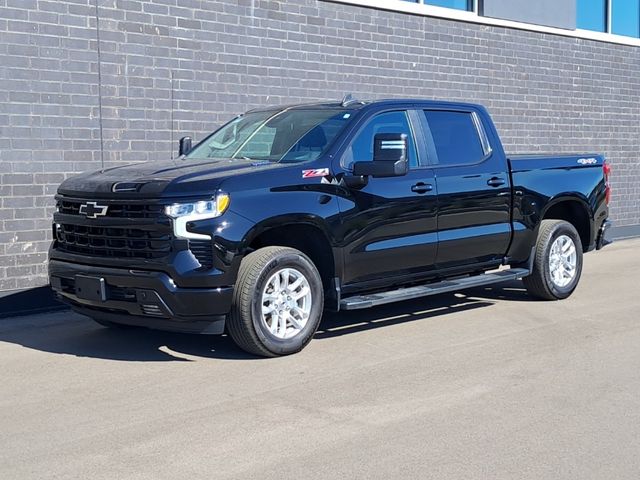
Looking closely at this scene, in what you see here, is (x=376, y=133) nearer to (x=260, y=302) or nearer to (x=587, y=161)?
(x=260, y=302)

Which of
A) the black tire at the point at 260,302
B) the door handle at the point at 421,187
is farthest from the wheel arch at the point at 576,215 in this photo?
the black tire at the point at 260,302

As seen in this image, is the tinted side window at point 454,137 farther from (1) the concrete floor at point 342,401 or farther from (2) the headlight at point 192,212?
(2) the headlight at point 192,212

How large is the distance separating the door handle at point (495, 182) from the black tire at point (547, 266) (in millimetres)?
909

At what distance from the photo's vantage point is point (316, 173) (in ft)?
24.1

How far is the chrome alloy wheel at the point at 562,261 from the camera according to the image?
962cm

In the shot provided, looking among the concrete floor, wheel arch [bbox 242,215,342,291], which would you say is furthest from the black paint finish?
the concrete floor

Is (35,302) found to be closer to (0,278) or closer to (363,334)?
(0,278)

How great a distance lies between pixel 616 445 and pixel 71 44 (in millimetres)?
7112

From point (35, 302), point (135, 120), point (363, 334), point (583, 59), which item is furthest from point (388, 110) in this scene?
point (583, 59)

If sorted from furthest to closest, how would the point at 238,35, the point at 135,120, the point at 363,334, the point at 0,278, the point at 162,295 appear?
1. the point at 238,35
2. the point at 135,120
3. the point at 0,278
4. the point at 363,334
5. the point at 162,295

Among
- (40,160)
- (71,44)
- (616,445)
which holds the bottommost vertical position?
(616,445)

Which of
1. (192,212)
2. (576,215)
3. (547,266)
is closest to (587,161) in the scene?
(576,215)

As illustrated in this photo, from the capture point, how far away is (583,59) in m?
16.7

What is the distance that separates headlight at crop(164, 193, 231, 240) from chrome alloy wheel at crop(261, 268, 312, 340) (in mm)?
665
